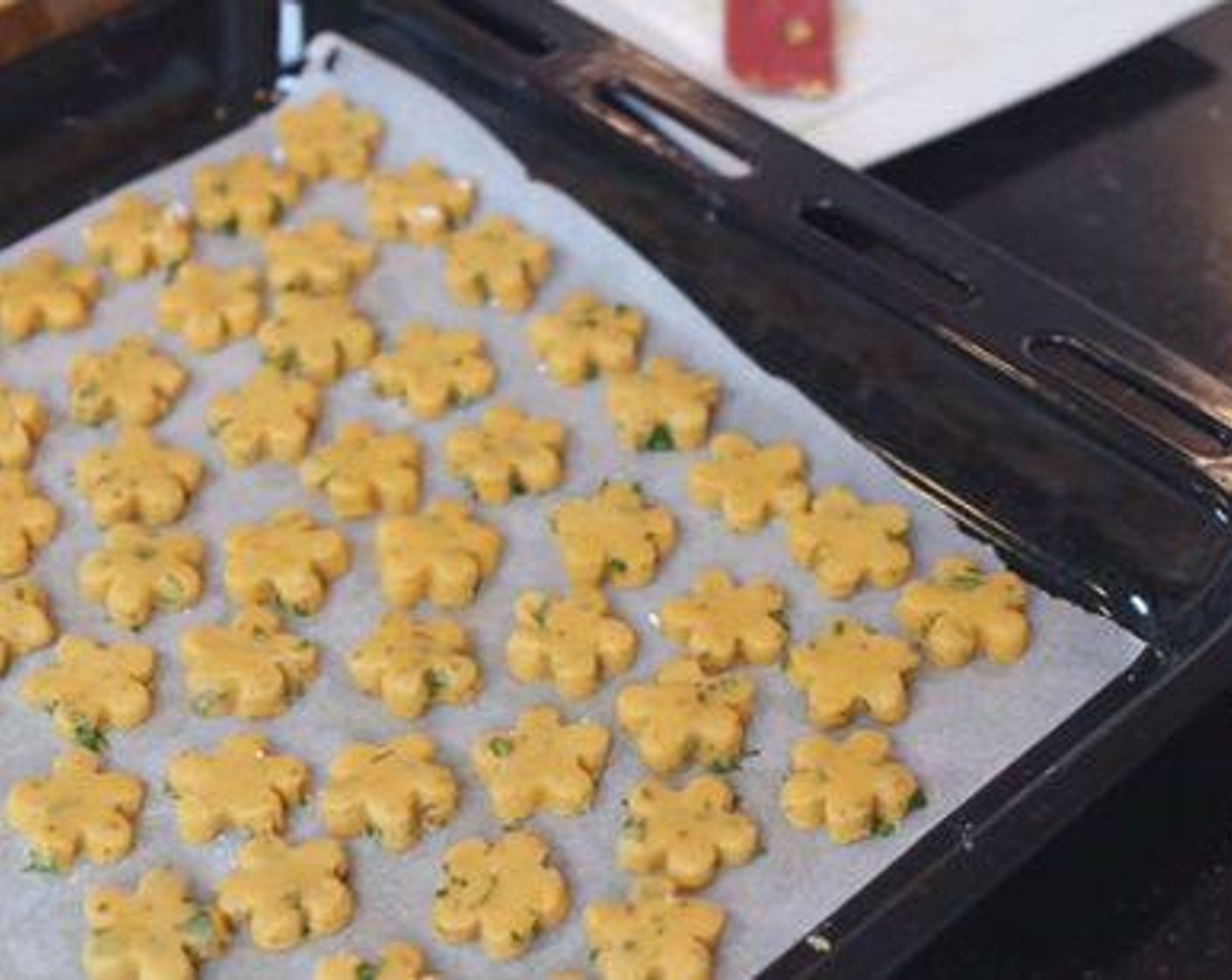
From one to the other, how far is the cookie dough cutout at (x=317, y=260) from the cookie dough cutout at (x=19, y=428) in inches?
5.9

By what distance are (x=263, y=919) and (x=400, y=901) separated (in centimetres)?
6

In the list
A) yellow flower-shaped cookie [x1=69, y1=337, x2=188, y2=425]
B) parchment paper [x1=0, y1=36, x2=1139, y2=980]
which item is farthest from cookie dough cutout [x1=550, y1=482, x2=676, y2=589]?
yellow flower-shaped cookie [x1=69, y1=337, x2=188, y2=425]

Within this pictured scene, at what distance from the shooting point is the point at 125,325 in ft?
3.95

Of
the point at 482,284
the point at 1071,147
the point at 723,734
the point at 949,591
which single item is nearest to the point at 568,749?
the point at 723,734

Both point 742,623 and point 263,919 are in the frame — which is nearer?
point 263,919

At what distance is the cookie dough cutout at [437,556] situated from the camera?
3.48ft

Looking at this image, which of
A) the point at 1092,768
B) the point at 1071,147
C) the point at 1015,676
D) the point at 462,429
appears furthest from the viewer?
the point at 1071,147

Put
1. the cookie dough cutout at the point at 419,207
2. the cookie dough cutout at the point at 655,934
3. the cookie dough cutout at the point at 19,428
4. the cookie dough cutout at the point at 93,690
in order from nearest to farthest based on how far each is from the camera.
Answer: the cookie dough cutout at the point at 655,934, the cookie dough cutout at the point at 93,690, the cookie dough cutout at the point at 19,428, the cookie dough cutout at the point at 419,207

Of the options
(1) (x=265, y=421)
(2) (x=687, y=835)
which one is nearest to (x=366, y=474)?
(1) (x=265, y=421)

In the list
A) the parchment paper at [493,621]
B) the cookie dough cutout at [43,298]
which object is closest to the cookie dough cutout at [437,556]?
the parchment paper at [493,621]

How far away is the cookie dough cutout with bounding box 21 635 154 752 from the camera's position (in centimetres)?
101

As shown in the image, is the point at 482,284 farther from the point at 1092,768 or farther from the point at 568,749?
the point at 1092,768

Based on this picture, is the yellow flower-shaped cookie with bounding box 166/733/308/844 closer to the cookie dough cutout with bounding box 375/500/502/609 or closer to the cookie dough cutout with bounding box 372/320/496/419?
the cookie dough cutout with bounding box 375/500/502/609

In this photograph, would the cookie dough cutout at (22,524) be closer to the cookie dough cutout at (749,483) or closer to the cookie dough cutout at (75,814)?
the cookie dough cutout at (75,814)
